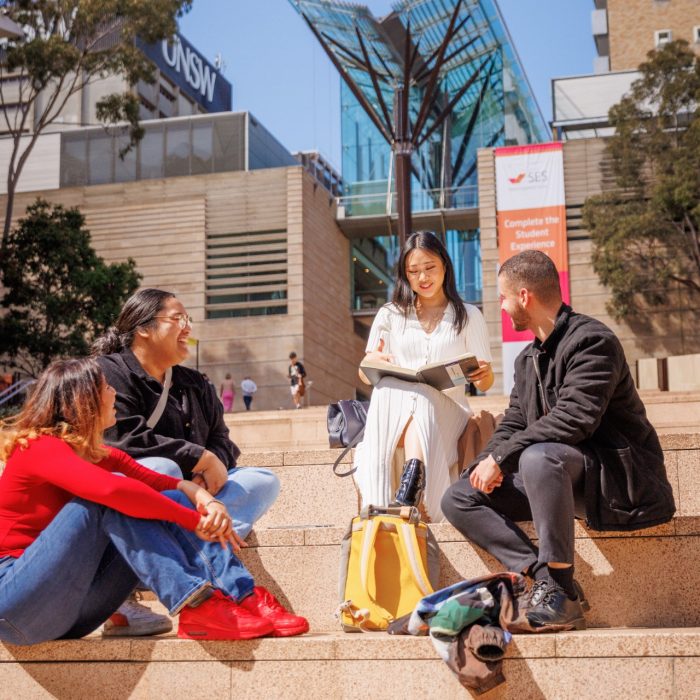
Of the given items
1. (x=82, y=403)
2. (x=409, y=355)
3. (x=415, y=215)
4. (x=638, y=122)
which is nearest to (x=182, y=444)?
(x=82, y=403)

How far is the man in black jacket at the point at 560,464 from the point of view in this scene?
119 inches

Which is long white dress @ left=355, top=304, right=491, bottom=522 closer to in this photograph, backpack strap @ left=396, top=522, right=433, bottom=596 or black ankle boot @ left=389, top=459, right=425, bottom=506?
black ankle boot @ left=389, top=459, right=425, bottom=506

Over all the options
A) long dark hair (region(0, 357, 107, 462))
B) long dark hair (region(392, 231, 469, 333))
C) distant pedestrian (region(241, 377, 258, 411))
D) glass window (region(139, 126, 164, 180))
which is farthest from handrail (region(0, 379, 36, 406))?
glass window (region(139, 126, 164, 180))

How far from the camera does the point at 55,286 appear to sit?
81.3 ft

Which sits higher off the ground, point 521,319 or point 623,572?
point 521,319

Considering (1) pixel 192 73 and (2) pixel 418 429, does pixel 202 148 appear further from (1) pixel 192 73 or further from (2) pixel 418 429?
(2) pixel 418 429

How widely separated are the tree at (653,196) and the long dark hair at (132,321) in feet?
78.3

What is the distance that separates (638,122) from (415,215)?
28.2 feet

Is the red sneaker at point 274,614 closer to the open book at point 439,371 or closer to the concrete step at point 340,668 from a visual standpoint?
the concrete step at point 340,668

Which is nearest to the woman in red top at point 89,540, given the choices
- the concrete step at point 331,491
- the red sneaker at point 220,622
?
the red sneaker at point 220,622

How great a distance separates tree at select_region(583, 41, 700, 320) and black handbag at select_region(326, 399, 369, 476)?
22862mm

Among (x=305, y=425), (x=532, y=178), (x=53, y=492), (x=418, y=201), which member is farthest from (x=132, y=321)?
(x=418, y=201)

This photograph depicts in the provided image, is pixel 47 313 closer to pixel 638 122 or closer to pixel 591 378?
pixel 638 122

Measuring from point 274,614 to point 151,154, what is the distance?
110 feet
